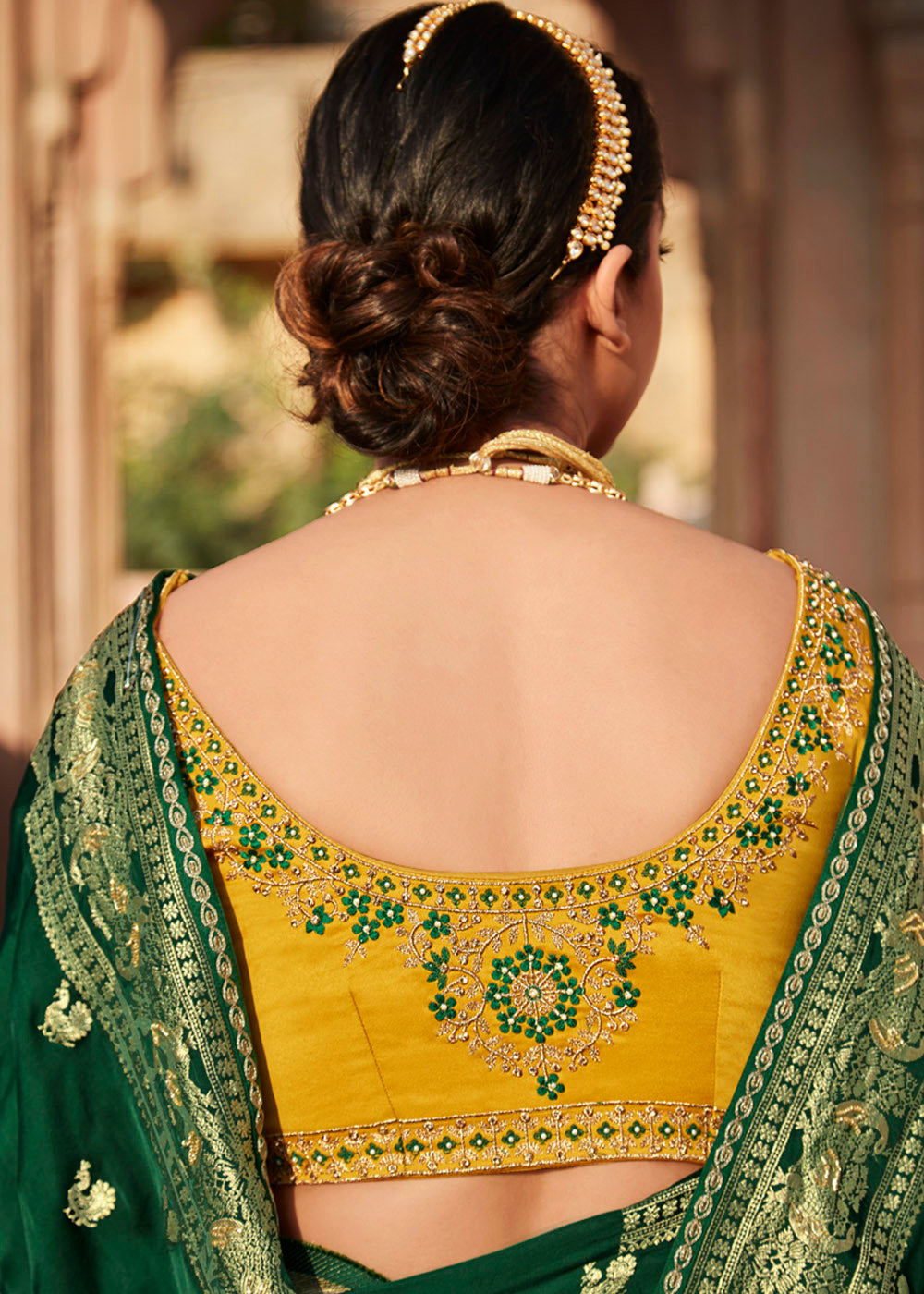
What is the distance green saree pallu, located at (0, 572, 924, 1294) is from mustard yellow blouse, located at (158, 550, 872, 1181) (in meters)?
0.02

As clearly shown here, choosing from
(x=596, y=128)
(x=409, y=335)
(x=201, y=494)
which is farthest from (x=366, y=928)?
(x=201, y=494)

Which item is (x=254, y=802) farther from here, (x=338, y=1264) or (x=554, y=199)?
(x=554, y=199)

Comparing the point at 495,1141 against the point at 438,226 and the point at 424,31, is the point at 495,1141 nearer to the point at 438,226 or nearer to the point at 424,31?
the point at 438,226

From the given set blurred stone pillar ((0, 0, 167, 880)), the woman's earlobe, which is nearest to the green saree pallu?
the woman's earlobe

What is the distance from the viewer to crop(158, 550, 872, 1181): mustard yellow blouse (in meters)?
0.92

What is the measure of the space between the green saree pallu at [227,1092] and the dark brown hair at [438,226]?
0.24m

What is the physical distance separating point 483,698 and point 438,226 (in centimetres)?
33

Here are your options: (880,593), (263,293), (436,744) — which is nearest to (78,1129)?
(436,744)

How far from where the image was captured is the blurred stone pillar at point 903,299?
360 cm

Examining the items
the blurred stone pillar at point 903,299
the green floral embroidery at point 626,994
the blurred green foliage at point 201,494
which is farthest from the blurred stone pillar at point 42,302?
the blurred green foliage at point 201,494

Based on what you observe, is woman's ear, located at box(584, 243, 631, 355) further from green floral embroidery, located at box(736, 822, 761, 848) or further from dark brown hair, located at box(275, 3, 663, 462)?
green floral embroidery, located at box(736, 822, 761, 848)

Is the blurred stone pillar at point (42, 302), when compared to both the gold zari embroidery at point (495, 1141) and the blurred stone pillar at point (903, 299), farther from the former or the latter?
the gold zari embroidery at point (495, 1141)

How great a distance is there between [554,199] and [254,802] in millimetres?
479

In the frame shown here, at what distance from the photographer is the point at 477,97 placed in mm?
1001
